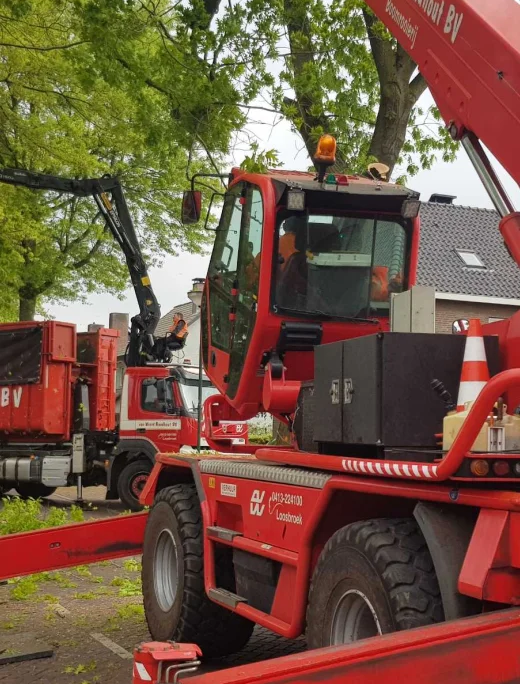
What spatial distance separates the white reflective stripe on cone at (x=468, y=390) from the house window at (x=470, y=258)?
2756 cm

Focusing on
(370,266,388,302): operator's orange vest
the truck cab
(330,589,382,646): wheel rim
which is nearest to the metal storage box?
Answer: (330,589,382,646): wheel rim

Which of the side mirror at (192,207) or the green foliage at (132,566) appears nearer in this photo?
the side mirror at (192,207)

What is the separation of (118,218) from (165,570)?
13.1m

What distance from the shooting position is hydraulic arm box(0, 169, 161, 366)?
18.4m

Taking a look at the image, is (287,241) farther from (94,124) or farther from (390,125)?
(94,124)

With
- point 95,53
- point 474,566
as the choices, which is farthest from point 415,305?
point 95,53

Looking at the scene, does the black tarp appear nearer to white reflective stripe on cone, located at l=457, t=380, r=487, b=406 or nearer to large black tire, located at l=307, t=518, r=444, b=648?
large black tire, located at l=307, t=518, r=444, b=648

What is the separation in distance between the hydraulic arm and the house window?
50.6ft

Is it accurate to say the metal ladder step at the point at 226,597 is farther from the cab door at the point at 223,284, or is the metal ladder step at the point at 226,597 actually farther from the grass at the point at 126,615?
the cab door at the point at 223,284

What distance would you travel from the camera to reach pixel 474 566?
3.43 metres

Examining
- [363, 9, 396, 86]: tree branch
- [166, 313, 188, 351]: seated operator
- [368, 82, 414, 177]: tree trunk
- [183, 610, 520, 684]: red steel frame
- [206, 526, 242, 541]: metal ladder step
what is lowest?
[183, 610, 520, 684]: red steel frame

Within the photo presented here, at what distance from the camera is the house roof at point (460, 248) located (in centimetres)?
3008

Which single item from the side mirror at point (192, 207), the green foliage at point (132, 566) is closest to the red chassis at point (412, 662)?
the side mirror at point (192, 207)

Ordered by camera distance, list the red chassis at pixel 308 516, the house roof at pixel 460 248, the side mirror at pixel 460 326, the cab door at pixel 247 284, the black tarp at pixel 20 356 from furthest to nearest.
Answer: the house roof at pixel 460 248 < the black tarp at pixel 20 356 < the cab door at pixel 247 284 < the side mirror at pixel 460 326 < the red chassis at pixel 308 516
